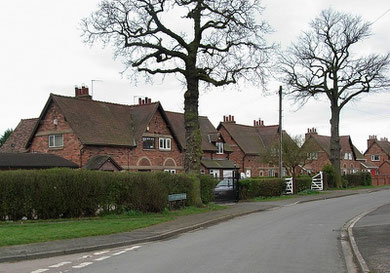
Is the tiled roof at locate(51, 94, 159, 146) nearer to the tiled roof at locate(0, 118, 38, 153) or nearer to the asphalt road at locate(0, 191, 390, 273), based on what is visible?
the tiled roof at locate(0, 118, 38, 153)

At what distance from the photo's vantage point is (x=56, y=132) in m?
39.7

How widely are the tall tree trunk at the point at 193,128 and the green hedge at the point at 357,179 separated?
30651 millimetres

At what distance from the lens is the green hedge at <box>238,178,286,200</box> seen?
3350 cm

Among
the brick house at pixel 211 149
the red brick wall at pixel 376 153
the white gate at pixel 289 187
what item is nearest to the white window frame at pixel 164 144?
the brick house at pixel 211 149

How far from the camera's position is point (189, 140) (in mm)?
25906

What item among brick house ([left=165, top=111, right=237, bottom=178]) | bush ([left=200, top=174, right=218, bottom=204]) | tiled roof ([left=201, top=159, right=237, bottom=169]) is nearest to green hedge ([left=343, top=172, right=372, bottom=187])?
brick house ([left=165, top=111, right=237, bottom=178])

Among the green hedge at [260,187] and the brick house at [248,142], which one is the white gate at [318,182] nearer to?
the green hedge at [260,187]

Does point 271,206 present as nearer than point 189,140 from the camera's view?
No

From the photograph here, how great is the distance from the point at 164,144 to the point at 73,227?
29007 mm

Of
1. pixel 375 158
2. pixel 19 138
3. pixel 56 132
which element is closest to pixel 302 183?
pixel 56 132

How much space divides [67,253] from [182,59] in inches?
616

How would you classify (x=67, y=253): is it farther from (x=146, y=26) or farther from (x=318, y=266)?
(x=146, y=26)

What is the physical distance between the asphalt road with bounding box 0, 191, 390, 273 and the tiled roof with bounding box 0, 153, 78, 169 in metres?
20.8

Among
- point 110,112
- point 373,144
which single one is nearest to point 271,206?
point 110,112
